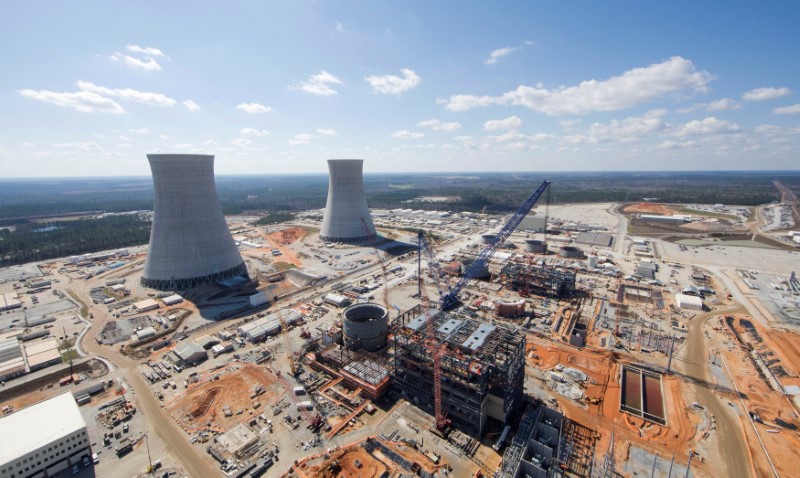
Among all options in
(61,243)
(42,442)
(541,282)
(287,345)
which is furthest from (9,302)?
(541,282)

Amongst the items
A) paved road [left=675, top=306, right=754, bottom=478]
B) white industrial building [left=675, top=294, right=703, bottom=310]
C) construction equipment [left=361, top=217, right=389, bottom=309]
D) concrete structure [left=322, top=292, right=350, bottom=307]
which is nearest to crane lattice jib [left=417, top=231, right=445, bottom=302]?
construction equipment [left=361, top=217, right=389, bottom=309]

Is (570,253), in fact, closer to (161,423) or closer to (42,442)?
(161,423)

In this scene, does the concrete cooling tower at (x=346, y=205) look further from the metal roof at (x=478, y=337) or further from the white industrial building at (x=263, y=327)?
the metal roof at (x=478, y=337)

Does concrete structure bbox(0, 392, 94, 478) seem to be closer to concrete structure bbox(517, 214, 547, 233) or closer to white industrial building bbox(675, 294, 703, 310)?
white industrial building bbox(675, 294, 703, 310)

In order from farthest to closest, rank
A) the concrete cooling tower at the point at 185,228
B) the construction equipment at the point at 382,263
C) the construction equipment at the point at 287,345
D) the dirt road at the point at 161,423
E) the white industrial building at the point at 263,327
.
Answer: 1. the construction equipment at the point at 382,263
2. the concrete cooling tower at the point at 185,228
3. the white industrial building at the point at 263,327
4. the construction equipment at the point at 287,345
5. the dirt road at the point at 161,423

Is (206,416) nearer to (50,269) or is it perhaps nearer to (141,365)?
(141,365)

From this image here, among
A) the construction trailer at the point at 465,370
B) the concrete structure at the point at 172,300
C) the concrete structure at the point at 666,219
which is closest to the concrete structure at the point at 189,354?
the concrete structure at the point at 172,300

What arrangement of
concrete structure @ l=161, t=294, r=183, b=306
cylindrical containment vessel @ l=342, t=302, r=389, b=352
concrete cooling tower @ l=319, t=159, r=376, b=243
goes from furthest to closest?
concrete cooling tower @ l=319, t=159, r=376, b=243
concrete structure @ l=161, t=294, r=183, b=306
cylindrical containment vessel @ l=342, t=302, r=389, b=352
